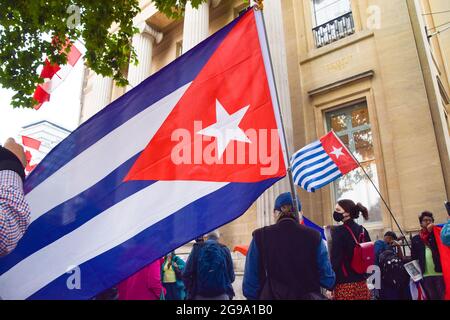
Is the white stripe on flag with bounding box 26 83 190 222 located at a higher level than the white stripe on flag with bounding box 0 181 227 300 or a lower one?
higher

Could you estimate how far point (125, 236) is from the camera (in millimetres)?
2311

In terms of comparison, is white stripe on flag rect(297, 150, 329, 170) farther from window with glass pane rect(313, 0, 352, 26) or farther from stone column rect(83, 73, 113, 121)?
stone column rect(83, 73, 113, 121)

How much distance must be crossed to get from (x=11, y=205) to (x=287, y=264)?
2.07 m

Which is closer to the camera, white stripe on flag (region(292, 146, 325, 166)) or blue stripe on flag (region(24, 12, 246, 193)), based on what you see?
blue stripe on flag (region(24, 12, 246, 193))

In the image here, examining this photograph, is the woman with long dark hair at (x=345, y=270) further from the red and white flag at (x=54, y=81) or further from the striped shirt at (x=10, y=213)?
the red and white flag at (x=54, y=81)

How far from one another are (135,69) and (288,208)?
14462 mm

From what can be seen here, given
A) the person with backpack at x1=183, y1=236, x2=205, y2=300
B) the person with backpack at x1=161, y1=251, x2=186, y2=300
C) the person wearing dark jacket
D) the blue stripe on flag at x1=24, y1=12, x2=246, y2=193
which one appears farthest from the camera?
the person with backpack at x1=161, y1=251, x2=186, y2=300

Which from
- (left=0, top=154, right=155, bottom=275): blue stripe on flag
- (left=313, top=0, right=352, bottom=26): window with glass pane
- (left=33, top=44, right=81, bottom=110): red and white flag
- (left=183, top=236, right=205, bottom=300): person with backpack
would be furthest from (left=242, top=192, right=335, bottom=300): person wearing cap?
(left=313, top=0, right=352, bottom=26): window with glass pane

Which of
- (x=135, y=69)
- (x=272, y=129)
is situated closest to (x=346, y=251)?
(x=272, y=129)

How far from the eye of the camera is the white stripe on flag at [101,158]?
2.61 meters

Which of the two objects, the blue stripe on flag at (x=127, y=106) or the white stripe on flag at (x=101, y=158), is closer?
the white stripe on flag at (x=101, y=158)

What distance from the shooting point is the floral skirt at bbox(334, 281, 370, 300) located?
3920mm

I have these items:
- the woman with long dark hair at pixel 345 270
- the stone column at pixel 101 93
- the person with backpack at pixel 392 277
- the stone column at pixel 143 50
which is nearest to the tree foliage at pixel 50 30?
the woman with long dark hair at pixel 345 270

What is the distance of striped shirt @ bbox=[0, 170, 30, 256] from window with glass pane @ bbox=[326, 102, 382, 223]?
27.0ft
